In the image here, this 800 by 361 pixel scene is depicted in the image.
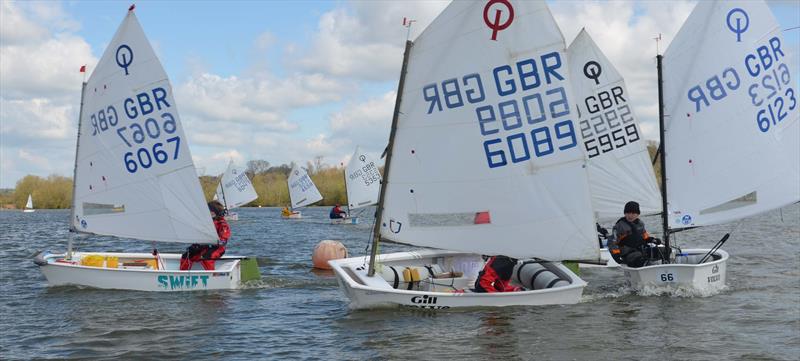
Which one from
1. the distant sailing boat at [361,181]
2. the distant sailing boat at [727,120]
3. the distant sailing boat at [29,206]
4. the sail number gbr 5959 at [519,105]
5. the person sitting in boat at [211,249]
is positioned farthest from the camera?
the distant sailing boat at [29,206]

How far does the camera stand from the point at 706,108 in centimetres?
1619

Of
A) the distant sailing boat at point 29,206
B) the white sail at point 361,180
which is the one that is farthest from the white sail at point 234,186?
the distant sailing boat at point 29,206

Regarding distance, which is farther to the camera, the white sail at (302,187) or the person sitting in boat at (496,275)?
the white sail at (302,187)

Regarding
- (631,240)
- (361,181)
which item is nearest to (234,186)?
(361,181)

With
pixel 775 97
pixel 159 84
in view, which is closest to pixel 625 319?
pixel 775 97

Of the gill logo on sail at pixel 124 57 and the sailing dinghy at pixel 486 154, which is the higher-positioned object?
the gill logo on sail at pixel 124 57

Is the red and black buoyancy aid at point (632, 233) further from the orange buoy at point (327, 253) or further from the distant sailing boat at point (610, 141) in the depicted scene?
the orange buoy at point (327, 253)

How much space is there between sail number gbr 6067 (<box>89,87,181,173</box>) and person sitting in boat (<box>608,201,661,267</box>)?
9947 millimetres

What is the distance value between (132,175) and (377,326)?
7606mm

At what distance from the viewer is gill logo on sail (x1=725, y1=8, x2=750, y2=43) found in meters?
16.0

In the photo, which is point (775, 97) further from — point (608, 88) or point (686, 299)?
point (686, 299)

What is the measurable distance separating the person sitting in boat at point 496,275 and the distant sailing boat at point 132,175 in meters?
6.08

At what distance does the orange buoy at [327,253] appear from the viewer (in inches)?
822

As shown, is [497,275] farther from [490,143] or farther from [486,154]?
Answer: [490,143]
